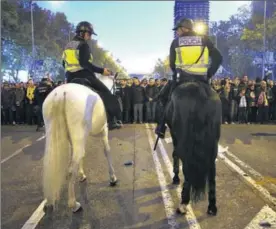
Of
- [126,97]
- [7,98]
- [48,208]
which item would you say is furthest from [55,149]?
[7,98]

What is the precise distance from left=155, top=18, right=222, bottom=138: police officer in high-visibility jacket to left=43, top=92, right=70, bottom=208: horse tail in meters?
1.73

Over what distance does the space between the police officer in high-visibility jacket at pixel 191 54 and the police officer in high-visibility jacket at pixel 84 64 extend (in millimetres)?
1364

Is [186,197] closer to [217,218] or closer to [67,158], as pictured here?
[217,218]

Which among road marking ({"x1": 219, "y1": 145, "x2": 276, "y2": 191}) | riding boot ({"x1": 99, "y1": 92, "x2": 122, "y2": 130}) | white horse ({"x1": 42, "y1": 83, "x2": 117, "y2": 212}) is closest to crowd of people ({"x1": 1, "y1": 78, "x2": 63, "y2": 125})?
road marking ({"x1": 219, "y1": 145, "x2": 276, "y2": 191})

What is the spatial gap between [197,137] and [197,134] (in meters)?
0.04

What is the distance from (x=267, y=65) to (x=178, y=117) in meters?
33.1

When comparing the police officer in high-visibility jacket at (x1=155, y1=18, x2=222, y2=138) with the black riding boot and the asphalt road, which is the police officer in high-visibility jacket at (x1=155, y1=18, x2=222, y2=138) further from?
the asphalt road

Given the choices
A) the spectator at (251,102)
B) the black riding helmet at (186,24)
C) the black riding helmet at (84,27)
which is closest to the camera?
the black riding helmet at (186,24)

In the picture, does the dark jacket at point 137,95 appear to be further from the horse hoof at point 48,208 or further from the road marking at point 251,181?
the horse hoof at point 48,208

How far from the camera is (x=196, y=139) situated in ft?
15.9

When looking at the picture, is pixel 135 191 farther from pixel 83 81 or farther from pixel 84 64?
pixel 84 64

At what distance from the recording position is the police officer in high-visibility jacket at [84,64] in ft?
19.5

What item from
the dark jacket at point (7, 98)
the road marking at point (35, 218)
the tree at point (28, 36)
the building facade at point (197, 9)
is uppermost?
the building facade at point (197, 9)

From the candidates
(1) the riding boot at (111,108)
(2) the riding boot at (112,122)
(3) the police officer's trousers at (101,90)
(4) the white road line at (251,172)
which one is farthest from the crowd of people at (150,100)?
(3) the police officer's trousers at (101,90)
